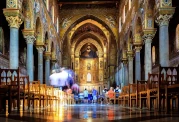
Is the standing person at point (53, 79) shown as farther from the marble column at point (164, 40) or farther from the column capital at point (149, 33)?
the marble column at point (164, 40)

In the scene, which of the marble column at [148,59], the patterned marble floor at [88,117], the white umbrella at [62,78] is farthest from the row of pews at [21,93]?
the white umbrella at [62,78]

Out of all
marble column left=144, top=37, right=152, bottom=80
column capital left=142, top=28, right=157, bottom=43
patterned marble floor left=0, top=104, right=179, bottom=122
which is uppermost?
column capital left=142, top=28, right=157, bottom=43

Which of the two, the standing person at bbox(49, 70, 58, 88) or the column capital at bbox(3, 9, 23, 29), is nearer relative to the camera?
the column capital at bbox(3, 9, 23, 29)

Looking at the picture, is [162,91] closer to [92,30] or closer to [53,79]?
[53,79]

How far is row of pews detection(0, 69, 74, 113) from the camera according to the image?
9727 millimetres

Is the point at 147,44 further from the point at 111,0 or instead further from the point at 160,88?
the point at 111,0

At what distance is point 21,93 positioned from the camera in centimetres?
1188

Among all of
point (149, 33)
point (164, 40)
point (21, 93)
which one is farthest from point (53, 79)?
point (21, 93)

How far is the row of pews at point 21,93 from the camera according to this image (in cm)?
973

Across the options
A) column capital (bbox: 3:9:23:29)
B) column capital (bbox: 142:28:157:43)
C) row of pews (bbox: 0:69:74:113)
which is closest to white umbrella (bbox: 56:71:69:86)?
row of pews (bbox: 0:69:74:113)

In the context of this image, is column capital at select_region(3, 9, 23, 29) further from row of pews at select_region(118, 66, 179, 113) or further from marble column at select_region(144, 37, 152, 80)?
marble column at select_region(144, 37, 152, 80)

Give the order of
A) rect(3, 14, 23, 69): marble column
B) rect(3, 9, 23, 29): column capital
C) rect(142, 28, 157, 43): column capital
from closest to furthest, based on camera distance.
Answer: rect(3, 9, 23, 29): column capital, rect(3, 14, 23, 69): marble column, rect(142, 28, 157, 43): column capital

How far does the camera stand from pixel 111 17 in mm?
37656

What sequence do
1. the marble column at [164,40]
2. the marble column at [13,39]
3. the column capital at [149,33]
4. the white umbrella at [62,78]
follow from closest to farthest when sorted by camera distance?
the marble column at [164,40] → the marble column at [13,39] → the column capital at [149,33] → the white umbrella at [62,78]
